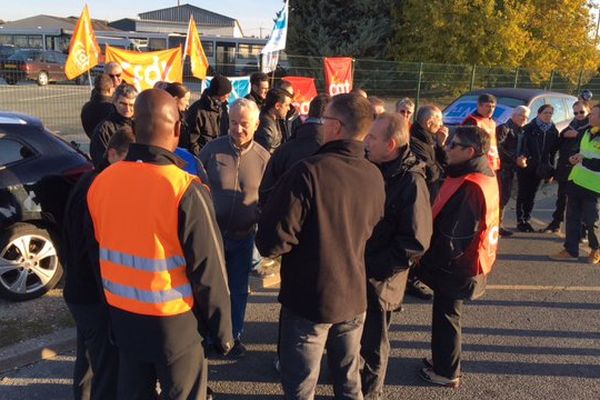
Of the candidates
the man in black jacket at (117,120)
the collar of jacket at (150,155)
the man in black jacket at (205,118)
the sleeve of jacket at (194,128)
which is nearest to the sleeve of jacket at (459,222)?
the collar of jacket at (150,155)

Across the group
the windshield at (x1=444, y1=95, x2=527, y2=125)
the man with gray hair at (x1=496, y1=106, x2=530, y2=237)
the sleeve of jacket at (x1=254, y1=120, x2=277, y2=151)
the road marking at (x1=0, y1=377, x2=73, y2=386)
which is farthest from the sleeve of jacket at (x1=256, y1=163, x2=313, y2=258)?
the windshield at (x1=444, y1=95, x2=527, y2=125)

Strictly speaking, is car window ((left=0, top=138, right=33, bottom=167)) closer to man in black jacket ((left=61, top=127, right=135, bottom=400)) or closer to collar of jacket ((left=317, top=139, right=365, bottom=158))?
man in black jacket ((left=61, top=127, right=135, bottom=400))

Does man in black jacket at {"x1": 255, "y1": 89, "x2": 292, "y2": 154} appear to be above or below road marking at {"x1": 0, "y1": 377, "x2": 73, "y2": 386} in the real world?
above

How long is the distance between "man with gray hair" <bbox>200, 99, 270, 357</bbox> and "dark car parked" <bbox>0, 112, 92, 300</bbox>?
1530 mm

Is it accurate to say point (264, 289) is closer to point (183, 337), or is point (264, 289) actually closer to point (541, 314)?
point (541, 314)

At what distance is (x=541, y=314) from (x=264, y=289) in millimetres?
2702

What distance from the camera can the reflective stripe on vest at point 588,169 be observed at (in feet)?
20.0

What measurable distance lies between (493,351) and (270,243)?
8.71ft

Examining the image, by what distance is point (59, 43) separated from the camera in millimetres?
40844

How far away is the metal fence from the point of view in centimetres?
1351

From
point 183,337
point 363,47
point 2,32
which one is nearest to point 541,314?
point 183,337

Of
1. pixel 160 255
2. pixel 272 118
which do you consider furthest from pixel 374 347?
pixel 272 118

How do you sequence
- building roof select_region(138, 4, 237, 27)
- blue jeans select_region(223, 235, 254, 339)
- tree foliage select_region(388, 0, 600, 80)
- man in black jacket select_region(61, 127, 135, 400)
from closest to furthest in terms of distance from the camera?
1. man in black jacket select_region(61, 127, 135, 400)
2. blue jeans select_region(223, 235, 254, 339)
3. tree foliage select_region(388, 0, 600, 80)
4. building roof select_region(138, 4, 237, 27)

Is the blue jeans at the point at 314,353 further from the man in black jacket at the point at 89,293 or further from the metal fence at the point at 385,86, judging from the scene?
the metal fence at the point at 385,86
